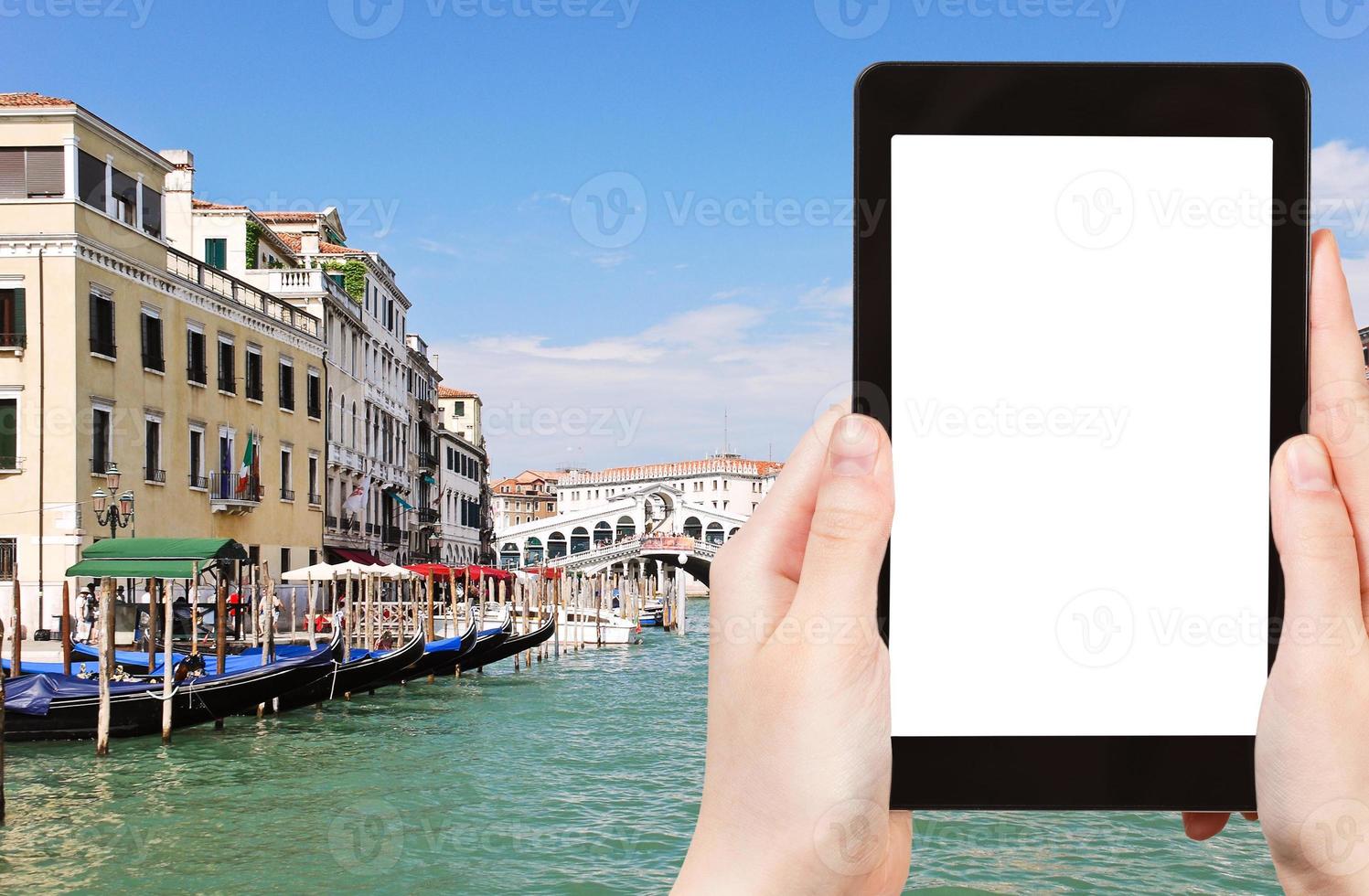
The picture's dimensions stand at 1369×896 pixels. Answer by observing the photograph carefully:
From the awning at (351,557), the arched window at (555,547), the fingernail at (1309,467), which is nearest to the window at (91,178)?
the awning at (351,557)

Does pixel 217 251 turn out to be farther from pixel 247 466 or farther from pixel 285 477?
pixel 247 466

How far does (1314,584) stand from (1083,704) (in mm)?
201

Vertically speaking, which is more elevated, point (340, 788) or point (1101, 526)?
point (1101, 526)

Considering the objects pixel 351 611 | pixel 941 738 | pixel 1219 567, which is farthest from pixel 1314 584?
pixel 351 611

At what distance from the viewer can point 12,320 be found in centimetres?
1664

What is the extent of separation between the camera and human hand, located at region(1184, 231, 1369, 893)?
0.90 metres

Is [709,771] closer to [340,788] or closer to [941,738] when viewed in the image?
[941,738]

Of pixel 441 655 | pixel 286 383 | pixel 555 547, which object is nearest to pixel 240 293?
pixel 286 383

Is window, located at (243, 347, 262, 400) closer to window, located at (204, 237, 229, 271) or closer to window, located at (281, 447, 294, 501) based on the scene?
window, located at (281, 447, 294, 501)

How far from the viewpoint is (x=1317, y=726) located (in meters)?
0.92

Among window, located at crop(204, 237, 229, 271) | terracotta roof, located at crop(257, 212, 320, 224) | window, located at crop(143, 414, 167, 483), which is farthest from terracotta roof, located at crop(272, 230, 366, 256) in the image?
window, located at crop(143, 414, 167, 483)

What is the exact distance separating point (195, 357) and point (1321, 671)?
69.9 ft

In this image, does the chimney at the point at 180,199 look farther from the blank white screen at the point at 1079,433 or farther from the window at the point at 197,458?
the blank white screen at the point at 1079,433

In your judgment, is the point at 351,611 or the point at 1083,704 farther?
the point at 351,611
